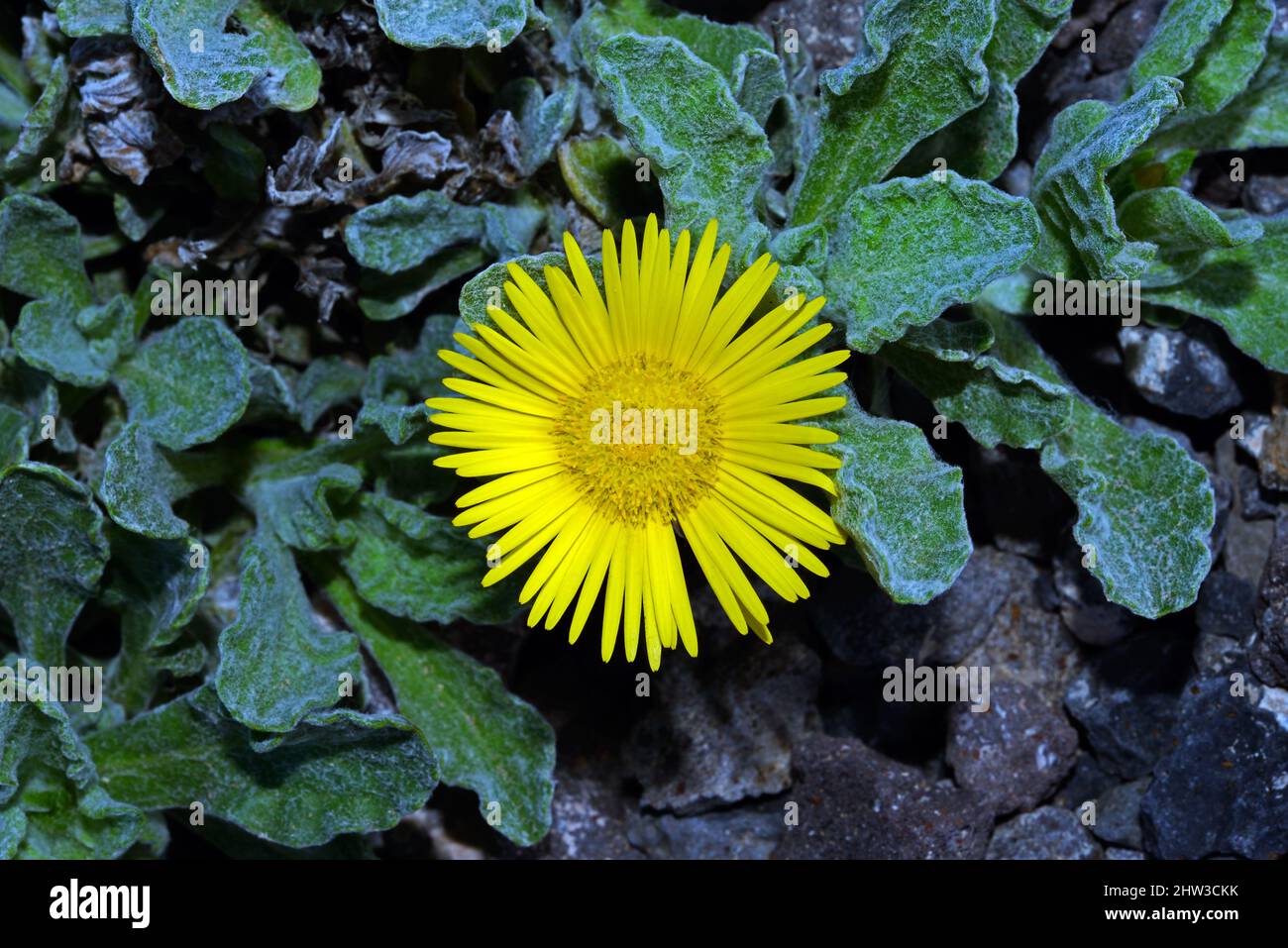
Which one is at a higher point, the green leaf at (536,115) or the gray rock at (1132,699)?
the green leaf at (536,115)

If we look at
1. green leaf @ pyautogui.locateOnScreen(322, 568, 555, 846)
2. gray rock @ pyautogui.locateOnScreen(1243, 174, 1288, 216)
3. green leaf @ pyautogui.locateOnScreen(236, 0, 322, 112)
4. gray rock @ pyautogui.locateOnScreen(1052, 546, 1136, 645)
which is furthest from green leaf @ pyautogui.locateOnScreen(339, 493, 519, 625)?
gray rock @ pyautogui.locateOnScreen(1243, 174, 1288, 216)

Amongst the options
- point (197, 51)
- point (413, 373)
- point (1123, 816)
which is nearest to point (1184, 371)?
point (1123, 816)

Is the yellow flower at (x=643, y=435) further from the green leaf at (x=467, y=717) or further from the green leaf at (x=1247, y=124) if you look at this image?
the green leaf at (x=1247, y=124)

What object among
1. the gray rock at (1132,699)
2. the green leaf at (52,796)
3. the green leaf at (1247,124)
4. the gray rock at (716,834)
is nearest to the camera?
the green leaf at (52,796)

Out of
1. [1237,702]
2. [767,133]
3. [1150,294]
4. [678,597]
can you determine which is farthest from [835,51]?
[1237,702]

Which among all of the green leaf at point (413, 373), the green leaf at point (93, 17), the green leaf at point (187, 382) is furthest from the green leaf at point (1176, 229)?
the green leaf at point (93, 17)

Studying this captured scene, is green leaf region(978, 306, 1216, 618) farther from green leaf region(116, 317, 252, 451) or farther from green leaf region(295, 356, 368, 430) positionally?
green leaf region(116, 317, 252, 451)

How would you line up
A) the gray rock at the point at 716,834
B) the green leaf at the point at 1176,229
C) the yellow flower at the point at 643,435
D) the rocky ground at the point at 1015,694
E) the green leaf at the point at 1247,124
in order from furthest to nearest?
1. the gray rock at the point at 716,834
2. the rocky ground at the point at 1015,694
3. the green leaf at the point at 1247,124
4. the green leaf at the point at 1176,229
5. the yellow flower at the point at 643,435
